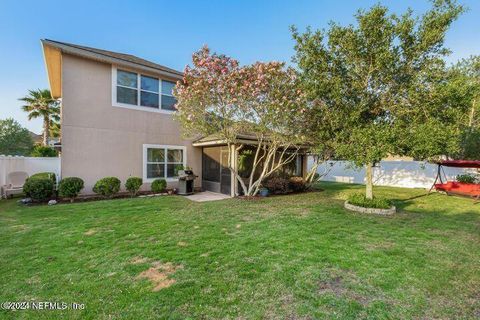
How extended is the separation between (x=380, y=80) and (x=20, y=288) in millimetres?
9926

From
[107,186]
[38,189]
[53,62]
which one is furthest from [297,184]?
[53,62]

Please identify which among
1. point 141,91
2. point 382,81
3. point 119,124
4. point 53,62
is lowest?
point 119,124

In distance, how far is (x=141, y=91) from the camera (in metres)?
11.5

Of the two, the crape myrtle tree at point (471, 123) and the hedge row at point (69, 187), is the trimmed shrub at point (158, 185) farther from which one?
the crape myrtle tree at point (471, 123)

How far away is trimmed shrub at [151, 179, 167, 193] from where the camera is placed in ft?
37.4

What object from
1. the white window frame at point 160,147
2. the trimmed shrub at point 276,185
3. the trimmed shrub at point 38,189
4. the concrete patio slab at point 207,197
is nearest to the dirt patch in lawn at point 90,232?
the concrete patio slab at point 207,197

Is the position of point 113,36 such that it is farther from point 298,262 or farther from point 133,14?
point 298,262

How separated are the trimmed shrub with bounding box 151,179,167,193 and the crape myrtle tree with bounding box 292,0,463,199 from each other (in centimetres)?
767

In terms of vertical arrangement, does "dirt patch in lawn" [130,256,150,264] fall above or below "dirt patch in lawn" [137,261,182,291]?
above

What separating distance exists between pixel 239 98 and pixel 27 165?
1228 centimetres

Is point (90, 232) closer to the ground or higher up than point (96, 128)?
closer to the ground

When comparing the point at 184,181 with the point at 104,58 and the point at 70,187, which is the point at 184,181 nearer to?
the point at 70,187

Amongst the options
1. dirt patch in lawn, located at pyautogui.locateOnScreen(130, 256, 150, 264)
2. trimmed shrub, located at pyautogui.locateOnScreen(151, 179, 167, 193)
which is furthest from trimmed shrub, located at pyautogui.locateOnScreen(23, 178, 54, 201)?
dirt patch in lawn, located at pyautogui.locateOnScreen(130, 256, 150, 264)

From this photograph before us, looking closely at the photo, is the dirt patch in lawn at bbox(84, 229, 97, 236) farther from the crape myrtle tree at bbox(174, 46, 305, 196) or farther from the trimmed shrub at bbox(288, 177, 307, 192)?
the trimmed shrub at bbox(288, 177, 307, 192)
